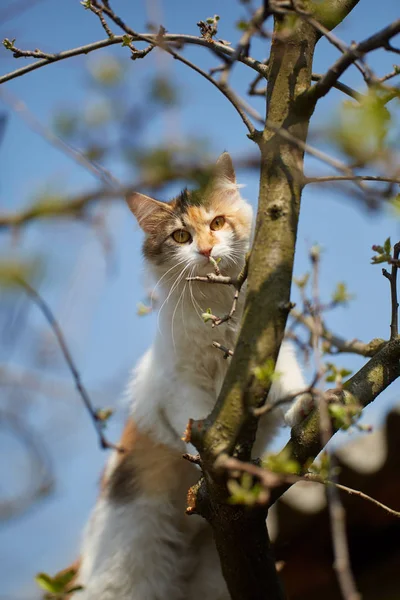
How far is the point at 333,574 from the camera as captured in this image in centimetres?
294

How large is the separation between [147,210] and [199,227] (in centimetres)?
38

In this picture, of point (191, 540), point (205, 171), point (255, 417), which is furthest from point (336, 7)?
point (191, 540)

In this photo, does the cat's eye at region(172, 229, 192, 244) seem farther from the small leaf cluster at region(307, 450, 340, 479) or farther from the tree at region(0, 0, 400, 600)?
the small leaf cluster at region(307, 450, 340, 479)

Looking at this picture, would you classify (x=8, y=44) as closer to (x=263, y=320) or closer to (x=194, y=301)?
(x=263, y=320)

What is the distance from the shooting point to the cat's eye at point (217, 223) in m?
2.91

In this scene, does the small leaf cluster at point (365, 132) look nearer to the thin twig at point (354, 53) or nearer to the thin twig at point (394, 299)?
the thin twig at point (354, 53)

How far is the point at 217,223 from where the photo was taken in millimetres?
2918

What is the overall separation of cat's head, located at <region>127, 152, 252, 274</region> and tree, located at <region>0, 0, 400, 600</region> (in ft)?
3.33

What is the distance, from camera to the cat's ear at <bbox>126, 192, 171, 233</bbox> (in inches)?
121

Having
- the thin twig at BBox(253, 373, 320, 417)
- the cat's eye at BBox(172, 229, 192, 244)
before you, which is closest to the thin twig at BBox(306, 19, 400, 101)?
the thin twig at BBox(253, 373, 320, 417)

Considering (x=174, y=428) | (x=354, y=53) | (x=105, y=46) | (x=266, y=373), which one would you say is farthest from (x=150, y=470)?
(x=354, y=53)

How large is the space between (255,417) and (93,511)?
2.03 meters

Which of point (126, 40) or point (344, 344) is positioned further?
point (344, 344)

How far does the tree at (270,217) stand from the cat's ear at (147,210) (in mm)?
1252
